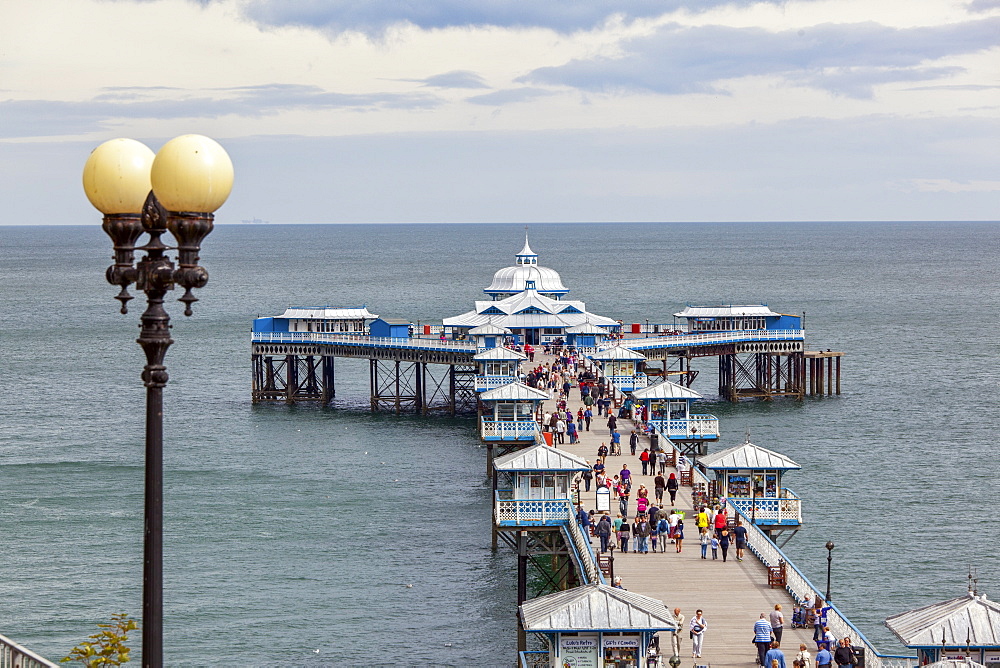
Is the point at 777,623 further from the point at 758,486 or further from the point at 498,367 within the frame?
the point at 498,367

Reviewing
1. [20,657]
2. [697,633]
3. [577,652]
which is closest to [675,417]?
[697,633]

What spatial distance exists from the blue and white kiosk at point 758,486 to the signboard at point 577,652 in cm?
1233

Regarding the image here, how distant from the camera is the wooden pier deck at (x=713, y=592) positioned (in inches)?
973

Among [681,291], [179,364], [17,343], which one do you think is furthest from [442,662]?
[681,291]

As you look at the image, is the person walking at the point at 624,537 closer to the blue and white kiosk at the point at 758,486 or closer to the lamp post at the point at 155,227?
the blue and white kiosk at the point at 758,486

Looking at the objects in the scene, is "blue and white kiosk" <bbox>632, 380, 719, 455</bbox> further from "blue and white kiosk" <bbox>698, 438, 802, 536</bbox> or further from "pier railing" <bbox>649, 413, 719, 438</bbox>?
"blue and white kiosk" <bbox>698, 438, 802, 536</bbox>

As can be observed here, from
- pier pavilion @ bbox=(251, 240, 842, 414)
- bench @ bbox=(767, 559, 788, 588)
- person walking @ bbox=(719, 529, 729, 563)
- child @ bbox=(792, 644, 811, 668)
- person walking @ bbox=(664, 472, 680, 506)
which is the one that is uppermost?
pier pavilion @ bbox=(251, 240, 842, 414)

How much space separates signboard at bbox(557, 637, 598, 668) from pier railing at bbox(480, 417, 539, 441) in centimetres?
2712

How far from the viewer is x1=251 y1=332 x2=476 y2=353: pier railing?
242ft

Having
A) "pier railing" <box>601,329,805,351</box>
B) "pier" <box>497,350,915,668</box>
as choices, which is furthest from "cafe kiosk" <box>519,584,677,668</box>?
"pier railing" <box>601,329,805,351</box>

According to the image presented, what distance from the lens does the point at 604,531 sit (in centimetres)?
3180

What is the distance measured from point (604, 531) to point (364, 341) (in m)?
45.4

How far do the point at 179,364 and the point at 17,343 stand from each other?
22.1m

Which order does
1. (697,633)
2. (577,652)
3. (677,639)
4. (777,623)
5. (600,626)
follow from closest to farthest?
(600,626)
(577,652)
(697,633)
(677,639)
(777,623)
